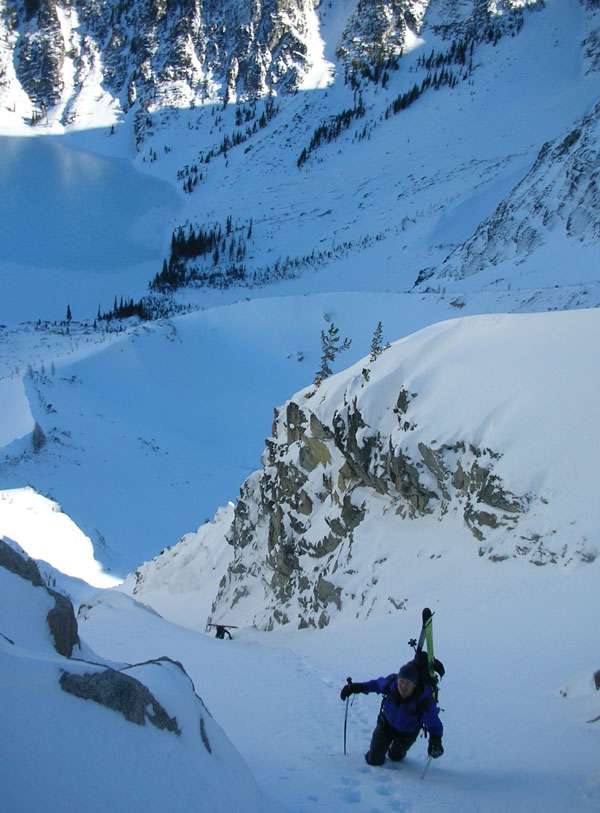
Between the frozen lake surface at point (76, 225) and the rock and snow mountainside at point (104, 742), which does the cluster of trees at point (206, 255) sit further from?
the rock and snow mountainside at point (104, 742)

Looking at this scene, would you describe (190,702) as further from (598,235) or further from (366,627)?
(598,235)

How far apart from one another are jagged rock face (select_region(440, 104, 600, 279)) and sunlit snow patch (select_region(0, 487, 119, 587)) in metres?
40.5

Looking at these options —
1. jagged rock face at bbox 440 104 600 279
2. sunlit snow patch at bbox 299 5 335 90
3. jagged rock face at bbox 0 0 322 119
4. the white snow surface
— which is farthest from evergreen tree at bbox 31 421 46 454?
sunlit snow patch at bbox 299 5 335 90

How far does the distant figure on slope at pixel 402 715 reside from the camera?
4680 mm

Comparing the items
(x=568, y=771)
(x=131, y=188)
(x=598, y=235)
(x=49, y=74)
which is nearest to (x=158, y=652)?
(x=568, y=771)

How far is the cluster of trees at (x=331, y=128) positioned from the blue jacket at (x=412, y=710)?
11826 cm

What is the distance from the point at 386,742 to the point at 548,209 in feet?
170

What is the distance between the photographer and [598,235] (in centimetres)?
4216

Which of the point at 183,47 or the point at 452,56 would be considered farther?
the point at 183,47

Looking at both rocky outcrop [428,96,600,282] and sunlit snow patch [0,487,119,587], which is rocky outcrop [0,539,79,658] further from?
rocky outcrop [428,96,600,282]

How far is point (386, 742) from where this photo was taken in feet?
16.5

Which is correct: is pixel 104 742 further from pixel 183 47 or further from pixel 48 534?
pixel 183 47

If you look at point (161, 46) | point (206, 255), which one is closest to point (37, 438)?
point (206, 255)

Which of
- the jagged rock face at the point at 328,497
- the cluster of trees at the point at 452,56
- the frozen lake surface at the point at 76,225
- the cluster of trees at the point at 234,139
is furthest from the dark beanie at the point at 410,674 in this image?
the cluster of trees at the point at 452,56
